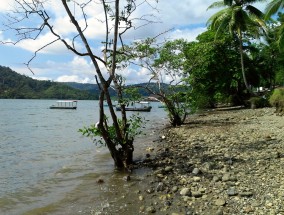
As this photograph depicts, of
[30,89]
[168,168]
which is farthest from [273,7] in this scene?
[30,89]

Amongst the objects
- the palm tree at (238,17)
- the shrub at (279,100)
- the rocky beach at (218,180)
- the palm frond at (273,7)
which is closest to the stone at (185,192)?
the rocky beach at (218,180)

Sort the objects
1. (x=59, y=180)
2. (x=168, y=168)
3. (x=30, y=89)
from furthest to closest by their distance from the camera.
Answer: (x=30, y=89)
(x=59, y=180)
(x=168, y=168)

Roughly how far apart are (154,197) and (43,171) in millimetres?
6670

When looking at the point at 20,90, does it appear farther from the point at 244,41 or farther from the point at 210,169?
the point at 210,169

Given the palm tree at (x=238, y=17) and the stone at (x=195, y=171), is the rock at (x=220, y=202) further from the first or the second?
the palm tree at (x=238, y=17)

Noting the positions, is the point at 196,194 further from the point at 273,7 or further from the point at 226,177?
the point at 273,7

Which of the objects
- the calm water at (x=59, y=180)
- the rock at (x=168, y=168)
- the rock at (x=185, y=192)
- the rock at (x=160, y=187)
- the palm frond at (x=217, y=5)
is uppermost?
the palm frond at (x=217, y=5)

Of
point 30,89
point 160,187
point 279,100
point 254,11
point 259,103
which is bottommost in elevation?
point 160,187

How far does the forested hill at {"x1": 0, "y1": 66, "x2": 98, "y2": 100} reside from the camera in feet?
506

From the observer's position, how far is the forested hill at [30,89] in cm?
15425

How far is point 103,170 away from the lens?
1297 cm

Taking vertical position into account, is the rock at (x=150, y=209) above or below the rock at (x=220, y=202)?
below

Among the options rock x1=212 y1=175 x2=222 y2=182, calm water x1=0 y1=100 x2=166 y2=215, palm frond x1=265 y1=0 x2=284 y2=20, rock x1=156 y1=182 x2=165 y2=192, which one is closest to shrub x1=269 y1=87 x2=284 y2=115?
palm frond x1=265 y1=0 x2=284 y2=20

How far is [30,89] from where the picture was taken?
16675cm
